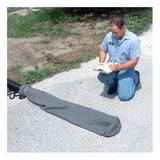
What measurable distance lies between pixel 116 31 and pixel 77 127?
1.43 meters

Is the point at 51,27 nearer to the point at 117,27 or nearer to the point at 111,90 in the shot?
the point at 111,90

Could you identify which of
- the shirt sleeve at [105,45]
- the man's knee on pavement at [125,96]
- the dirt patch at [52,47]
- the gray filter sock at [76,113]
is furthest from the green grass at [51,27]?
the man's knee on pavement at [125,96]

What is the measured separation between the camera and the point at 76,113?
376cm

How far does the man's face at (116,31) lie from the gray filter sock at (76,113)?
1.12 meters

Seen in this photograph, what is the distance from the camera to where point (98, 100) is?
4125mm

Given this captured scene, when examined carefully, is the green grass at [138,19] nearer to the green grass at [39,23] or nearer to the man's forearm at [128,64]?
the green grass at [39,23]

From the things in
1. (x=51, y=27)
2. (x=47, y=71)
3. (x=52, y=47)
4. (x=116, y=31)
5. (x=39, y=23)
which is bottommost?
(x=47, y=71)

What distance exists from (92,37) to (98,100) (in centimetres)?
308

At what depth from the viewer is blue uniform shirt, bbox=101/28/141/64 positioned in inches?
149

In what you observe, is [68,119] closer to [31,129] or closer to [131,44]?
[31,129]

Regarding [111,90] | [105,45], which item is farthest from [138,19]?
[111,90]

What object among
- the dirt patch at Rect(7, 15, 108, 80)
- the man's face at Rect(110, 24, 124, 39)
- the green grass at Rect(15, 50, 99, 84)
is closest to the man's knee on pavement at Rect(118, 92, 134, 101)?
the man's face at Rect(110, 24, 124, 39)

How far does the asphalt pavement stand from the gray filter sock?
0.24ft

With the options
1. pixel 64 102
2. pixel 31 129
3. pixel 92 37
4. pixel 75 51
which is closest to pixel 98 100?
pixel 64 102
